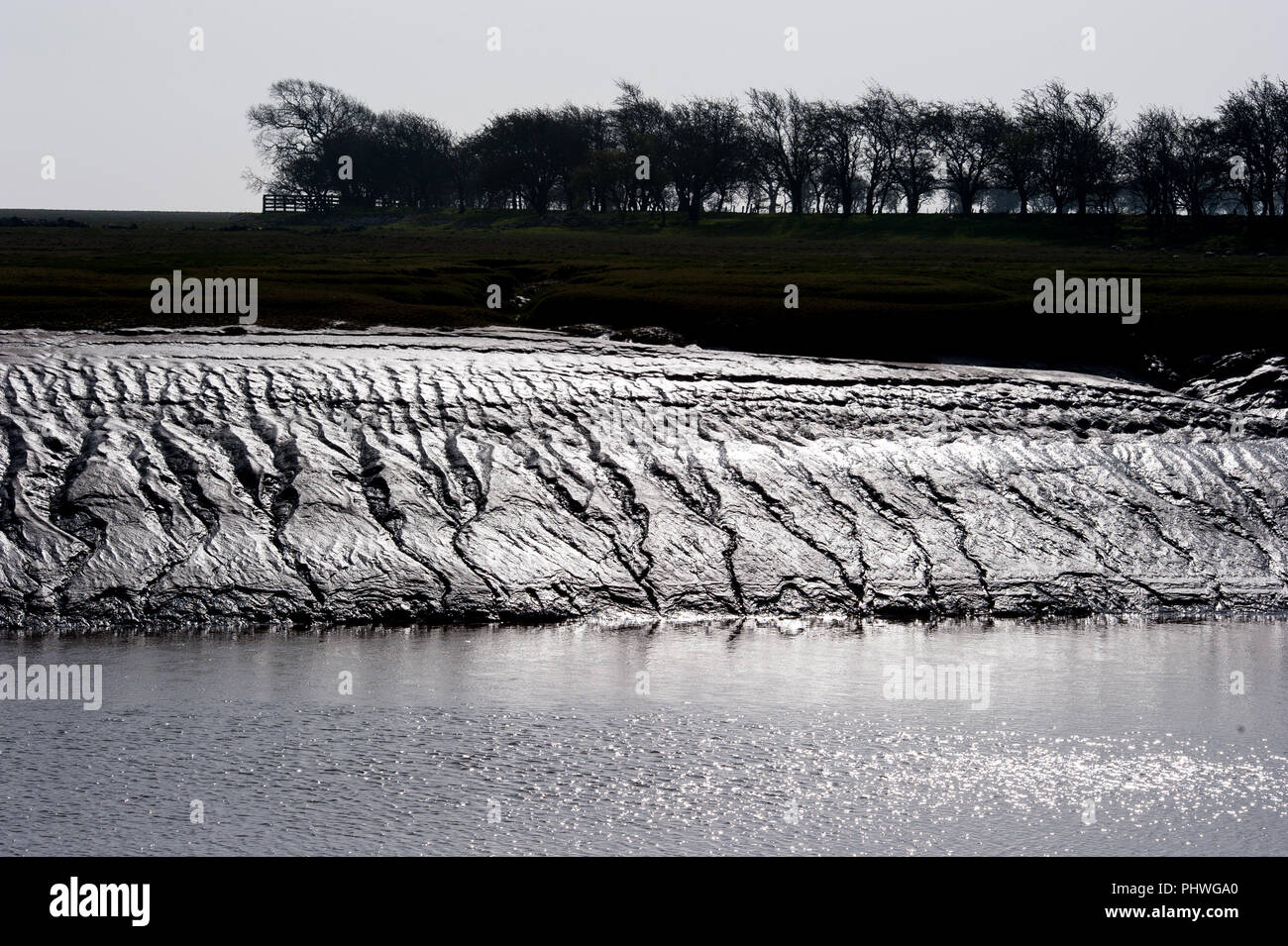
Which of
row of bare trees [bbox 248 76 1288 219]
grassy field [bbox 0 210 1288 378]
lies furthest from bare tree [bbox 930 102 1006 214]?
grassy field [bbox 0 210 1288 378]

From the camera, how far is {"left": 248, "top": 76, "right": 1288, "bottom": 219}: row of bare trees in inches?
3529

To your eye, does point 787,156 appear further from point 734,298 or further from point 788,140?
point 734,298

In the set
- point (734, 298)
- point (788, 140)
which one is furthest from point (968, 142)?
point (734, 298)

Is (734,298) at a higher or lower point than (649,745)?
higher

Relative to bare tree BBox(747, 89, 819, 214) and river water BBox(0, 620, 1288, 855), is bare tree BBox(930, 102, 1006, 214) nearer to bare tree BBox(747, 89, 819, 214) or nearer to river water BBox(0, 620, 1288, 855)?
bare tree BBox(747, 89, 819, 214)

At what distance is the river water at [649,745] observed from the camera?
914cm

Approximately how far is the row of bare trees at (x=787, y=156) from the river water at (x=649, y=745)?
74950 millimetres

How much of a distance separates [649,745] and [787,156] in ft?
339

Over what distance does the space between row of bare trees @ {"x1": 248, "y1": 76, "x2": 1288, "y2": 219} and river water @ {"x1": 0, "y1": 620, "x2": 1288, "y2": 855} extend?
2951 inches

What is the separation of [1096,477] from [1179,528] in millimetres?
1538

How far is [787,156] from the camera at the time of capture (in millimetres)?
110000

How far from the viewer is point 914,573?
17047 millimetres

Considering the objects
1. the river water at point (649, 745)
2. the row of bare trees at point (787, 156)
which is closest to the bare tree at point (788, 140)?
the row of bare trees at point (787, 156)
